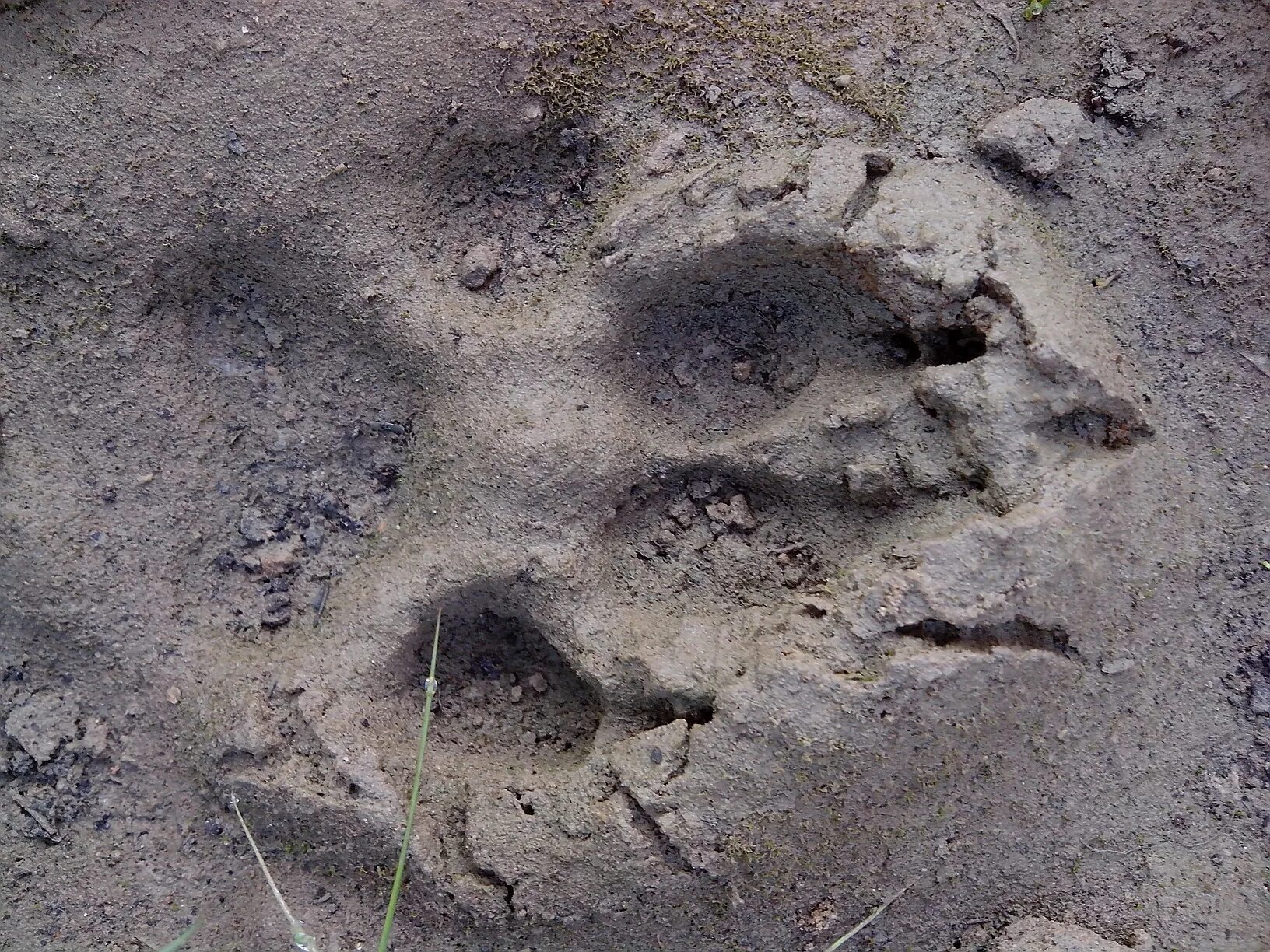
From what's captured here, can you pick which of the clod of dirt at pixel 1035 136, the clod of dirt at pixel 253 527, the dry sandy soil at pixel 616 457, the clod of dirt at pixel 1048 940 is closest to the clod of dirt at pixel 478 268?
the dry sandy soil at pixel 616 457

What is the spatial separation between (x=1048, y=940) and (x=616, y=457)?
1197mm

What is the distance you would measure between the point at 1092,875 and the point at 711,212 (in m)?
1.44

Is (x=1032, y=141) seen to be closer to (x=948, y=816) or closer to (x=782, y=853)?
(x=948, y=816)

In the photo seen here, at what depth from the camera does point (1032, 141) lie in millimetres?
1716

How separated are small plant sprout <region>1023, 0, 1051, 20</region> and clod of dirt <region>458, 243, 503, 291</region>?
1135mm

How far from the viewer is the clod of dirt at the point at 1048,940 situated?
168 cm

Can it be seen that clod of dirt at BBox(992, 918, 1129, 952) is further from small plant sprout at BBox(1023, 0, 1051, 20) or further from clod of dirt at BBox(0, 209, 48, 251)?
clod of dirt at BBox(0, 209, 48, 251)

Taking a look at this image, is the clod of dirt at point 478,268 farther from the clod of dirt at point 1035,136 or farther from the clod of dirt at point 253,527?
the clod of dirt at point 1035,136

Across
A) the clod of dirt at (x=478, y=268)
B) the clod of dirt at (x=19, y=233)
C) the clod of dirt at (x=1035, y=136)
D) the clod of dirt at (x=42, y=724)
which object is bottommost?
the clod of dirt at (x=42, y=724)

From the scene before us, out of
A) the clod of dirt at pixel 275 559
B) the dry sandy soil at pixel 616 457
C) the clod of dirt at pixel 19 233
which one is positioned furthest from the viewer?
the clod of dirt at pixel 275 559

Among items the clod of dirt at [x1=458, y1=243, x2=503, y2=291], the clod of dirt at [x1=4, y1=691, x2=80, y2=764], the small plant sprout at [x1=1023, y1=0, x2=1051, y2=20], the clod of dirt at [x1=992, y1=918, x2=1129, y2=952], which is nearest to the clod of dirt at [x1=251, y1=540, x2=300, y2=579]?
the clod of dirt at [x1=4, y1=691, x2=80, y2=764]

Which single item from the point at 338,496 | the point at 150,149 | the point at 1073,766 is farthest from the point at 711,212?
the point at 1073,766

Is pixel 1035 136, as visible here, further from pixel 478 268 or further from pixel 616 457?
pixel 478 268

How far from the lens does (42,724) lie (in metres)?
1.82
